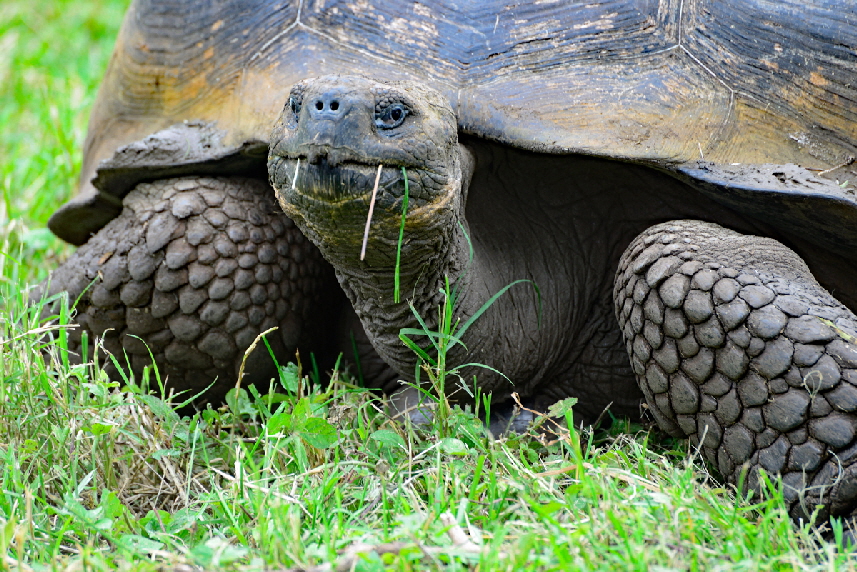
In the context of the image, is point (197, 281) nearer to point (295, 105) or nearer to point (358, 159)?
point (295, 105)

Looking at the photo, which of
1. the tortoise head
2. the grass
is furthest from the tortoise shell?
the grass

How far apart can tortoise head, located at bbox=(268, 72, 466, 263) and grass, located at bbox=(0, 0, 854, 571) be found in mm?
481

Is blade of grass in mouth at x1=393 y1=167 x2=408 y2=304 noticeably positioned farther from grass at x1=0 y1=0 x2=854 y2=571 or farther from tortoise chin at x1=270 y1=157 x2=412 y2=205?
grass at x1=0 y1=0 x2=854 y2=571

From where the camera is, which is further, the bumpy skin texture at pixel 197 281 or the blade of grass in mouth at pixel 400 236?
the bumpy skin texture at pixel 197 281

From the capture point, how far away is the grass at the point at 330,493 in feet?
5.00

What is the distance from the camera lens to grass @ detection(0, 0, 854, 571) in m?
1.52

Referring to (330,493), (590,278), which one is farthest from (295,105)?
(590,278)

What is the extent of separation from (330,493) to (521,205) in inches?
44.1

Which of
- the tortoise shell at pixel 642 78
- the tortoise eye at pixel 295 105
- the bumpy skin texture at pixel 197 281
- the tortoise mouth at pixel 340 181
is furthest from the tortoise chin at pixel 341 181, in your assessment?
the bumpy skin texture at pixel 197 281

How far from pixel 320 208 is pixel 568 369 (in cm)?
112

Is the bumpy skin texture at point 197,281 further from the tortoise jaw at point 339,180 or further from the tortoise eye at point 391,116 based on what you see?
the tortoise eye at point 391,116

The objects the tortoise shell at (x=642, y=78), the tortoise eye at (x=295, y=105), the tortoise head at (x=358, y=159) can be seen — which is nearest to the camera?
the tortoise head at (x=358, y=159)

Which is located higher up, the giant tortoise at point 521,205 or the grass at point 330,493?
the giant tortoise at point 521,205

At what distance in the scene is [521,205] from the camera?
104 inches
